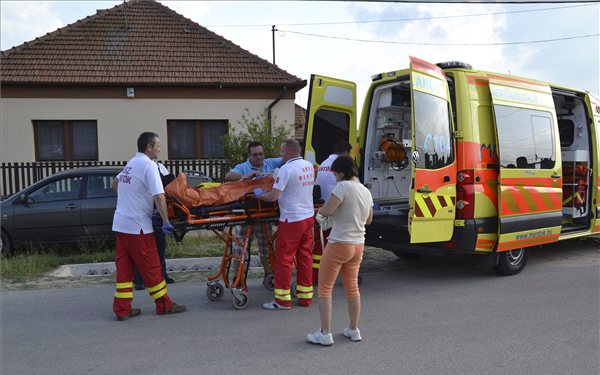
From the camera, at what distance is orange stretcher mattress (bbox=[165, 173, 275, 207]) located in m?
4.76

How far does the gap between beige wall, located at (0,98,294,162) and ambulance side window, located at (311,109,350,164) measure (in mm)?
7952

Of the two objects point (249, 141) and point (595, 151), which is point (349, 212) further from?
point (249, 141)

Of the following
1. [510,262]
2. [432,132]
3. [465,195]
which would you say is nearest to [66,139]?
[432,132]

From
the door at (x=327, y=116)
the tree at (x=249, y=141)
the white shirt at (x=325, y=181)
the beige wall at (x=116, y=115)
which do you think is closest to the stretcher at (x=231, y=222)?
the white shirt at (x=325, y=181)

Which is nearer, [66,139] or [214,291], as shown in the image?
[214,291]

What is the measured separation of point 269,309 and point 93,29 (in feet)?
46.3

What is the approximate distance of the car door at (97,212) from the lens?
801cm

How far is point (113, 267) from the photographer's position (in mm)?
7215

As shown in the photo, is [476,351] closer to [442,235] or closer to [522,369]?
[522,369]

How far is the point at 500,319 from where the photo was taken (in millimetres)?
4805

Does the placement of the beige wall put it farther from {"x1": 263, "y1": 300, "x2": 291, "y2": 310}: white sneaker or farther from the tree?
{"x1": 263, "y1": 300, "x2": 291, "y2": 310}: white sneaker

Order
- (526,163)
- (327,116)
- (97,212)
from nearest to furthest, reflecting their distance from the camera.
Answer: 1. (526,163)
2. (327,116)
3. (97,212)

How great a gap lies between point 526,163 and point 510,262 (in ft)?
4.35

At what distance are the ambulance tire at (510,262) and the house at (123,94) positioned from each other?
9.29 meters
